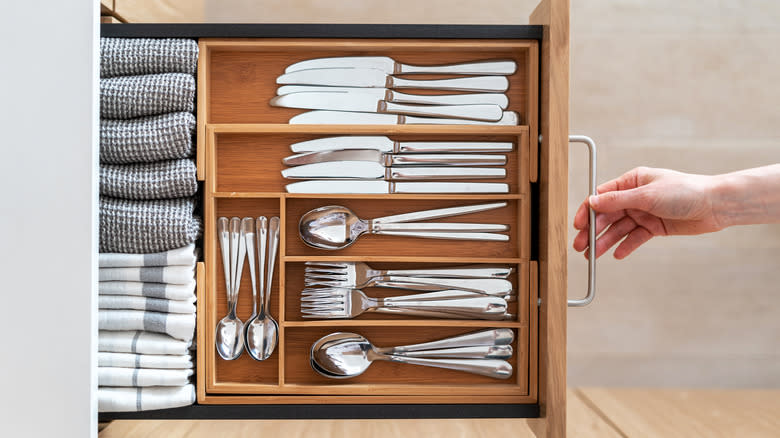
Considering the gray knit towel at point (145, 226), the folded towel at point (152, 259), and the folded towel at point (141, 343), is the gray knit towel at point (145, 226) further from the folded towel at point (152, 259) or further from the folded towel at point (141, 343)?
the folded towel at point (141, 343)

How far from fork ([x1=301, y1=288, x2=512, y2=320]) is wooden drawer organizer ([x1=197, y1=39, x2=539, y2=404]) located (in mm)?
17

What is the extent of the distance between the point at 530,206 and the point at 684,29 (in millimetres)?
547

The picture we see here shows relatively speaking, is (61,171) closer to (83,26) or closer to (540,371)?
(83,26)

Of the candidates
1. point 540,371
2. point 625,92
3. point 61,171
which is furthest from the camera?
point 625,92

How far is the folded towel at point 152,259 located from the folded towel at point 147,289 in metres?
0.02

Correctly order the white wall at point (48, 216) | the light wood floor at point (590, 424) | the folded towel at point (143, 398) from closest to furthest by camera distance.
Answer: the white wall at point (48, 216)
the folded towel at point (143, 398)
the light wood floor at point (590, 424)

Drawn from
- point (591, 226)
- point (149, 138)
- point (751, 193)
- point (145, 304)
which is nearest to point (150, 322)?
point (145, 304)

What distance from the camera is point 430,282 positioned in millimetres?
787

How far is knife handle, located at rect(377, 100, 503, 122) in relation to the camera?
0.78 metres

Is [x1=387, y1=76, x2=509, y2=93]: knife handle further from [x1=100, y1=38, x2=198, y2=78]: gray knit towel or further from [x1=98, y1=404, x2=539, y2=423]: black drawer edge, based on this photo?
[x1=98, y1=404, x2=539, y2=423]: black drawer edge

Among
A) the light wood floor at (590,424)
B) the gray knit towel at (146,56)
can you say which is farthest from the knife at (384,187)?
the light wood floor at (590,424)

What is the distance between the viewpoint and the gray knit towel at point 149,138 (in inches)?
29.2

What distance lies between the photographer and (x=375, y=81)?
781 mm

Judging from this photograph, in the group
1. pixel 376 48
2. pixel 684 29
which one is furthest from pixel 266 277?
pixel 684 29
